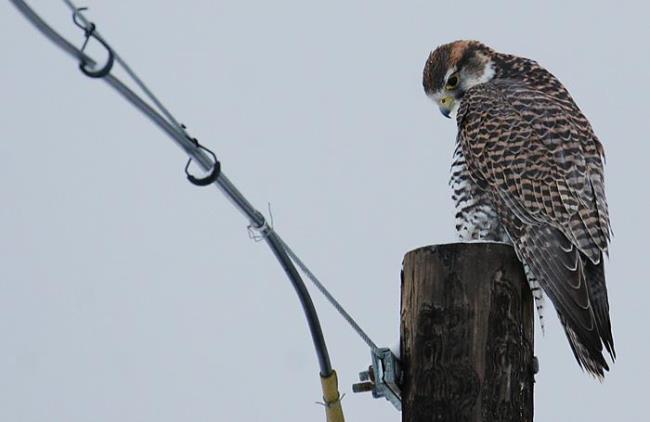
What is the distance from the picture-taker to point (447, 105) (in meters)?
7.93

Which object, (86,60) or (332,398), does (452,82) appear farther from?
(86,60)

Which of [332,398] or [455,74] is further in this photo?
[455,74]

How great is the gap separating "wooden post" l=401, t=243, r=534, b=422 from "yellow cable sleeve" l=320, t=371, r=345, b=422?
1.43 feet

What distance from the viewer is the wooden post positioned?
4562mm

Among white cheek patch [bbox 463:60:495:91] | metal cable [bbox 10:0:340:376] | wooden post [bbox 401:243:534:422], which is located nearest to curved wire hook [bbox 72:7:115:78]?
metal cable [bbox 10:0:340:376]

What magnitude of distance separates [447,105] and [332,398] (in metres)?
3.26

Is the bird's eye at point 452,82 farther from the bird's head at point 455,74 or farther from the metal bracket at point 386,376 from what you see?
the metal bracket at point 386,376

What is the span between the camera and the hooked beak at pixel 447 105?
7.92 metres

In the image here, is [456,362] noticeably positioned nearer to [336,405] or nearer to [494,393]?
[494,393]

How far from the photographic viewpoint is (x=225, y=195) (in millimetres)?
4461

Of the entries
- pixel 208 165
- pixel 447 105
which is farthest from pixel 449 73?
pixel 208 165

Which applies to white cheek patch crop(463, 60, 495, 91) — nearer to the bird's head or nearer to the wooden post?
the bird's head

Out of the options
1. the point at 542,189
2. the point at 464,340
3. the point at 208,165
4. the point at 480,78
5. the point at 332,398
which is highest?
the point at 480,78

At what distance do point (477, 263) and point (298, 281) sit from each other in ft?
2.24
